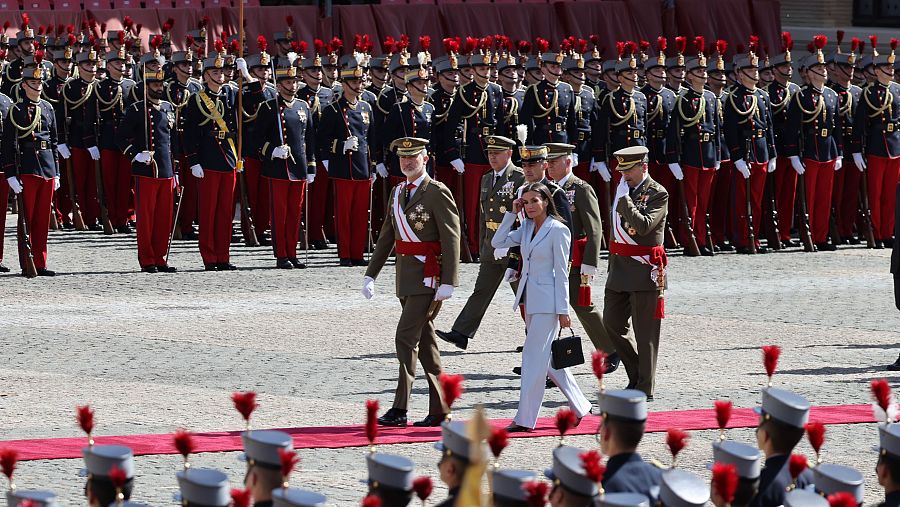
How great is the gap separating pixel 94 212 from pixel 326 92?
347 cm

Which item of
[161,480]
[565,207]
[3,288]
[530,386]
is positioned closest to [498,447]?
[161,480]

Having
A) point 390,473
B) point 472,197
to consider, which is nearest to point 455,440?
point 390,473

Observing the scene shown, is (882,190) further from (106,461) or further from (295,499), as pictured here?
(295,499)

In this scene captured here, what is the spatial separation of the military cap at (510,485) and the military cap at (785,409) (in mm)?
1251

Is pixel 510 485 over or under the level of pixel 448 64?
under

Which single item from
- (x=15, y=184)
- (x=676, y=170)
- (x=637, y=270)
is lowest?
(x=637, y=270)

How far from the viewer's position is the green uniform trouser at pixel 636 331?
1116 centimetres

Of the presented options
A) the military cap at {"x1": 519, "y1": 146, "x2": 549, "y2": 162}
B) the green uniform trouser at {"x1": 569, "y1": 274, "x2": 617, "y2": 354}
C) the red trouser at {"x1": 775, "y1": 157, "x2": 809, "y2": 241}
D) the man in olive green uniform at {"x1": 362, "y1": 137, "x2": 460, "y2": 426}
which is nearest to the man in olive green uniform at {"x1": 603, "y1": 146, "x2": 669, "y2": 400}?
the green uniform trouser at {"x1": 569, "y1": 274, "x2": 617, "y2": 354}

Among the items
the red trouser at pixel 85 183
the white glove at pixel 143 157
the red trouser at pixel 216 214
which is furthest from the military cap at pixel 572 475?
the red trouser at pixel 85 183

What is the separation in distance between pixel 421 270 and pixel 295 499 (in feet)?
17.2

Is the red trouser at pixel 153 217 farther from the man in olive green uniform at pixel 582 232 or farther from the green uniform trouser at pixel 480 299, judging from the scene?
the man in olive green uniform at pixel 582 232

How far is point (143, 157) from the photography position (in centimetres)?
1711

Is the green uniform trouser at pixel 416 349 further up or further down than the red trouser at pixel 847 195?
further down

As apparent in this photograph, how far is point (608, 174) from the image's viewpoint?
63.1 feet
